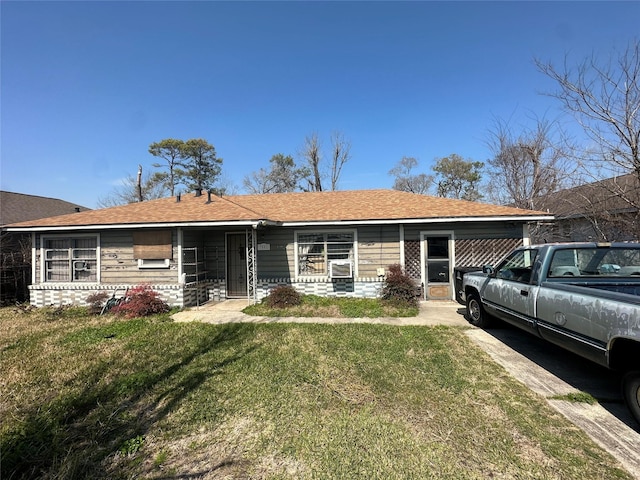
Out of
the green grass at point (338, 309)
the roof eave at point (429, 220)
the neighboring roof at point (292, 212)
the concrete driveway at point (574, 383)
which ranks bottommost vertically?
the concrete driveway at point (574, 383)

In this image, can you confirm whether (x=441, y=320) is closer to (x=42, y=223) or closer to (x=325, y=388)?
(x=325, y=388)

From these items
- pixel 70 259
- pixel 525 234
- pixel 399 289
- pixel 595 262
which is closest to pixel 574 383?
pixel 595 262

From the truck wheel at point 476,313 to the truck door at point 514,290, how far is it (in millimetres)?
602

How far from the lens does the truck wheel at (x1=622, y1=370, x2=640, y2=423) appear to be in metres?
3.02

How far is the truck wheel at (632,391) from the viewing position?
119 inches

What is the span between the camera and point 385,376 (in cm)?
433

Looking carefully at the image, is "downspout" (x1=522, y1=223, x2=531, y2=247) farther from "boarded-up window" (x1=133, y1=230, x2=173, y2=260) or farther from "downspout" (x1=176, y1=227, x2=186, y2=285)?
"boarded-up window" (x1=133, y1=230, x2=173, y2=260)

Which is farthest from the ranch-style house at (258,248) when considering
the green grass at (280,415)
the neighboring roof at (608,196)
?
the green grass at (280,415)

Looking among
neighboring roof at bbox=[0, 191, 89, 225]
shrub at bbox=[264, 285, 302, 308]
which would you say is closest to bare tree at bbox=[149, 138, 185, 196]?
neighboring roof at bbox=[0, 191, 89, 225]

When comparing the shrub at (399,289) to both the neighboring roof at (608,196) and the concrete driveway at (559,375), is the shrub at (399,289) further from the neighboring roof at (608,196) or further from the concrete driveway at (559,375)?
the neighboring roof at (608,196)

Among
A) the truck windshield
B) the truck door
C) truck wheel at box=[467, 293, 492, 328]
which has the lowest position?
truck wheel at box=[467, 293, 492, 328]

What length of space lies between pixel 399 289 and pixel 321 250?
9.41 ft

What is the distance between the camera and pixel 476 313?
270 inches

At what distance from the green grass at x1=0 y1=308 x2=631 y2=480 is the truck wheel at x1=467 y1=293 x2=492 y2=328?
1030 millimetres
